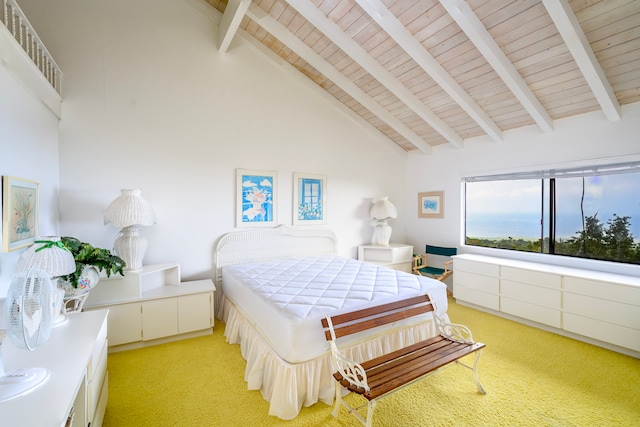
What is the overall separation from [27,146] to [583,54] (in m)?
4.66

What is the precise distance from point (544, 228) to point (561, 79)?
1924 millimetres

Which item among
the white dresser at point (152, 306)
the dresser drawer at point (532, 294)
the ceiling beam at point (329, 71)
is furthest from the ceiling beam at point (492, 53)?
the white dresser at point (152, 306)

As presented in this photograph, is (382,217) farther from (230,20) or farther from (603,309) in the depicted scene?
(230,20)

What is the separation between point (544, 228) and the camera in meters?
3.86

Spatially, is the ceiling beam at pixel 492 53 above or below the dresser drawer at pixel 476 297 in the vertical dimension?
above

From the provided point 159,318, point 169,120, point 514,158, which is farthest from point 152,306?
point 514,158

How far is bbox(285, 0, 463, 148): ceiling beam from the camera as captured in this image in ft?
9.94

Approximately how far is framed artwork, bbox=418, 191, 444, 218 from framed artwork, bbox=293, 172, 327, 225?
189 centimetres

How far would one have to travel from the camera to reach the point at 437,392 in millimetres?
2223

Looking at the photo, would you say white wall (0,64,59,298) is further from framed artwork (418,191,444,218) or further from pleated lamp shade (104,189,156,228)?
framed artwork (418,191,444,218)

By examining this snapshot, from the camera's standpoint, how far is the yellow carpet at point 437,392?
194 centimetres

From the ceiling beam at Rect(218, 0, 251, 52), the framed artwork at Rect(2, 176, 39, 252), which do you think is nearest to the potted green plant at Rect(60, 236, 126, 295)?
the framed artwork at Rect(2, 176, 39, 252)

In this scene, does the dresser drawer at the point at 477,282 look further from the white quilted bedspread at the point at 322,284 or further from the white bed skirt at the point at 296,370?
the white bed skirt at the point at 296,370

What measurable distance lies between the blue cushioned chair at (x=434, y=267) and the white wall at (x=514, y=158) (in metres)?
0.19
